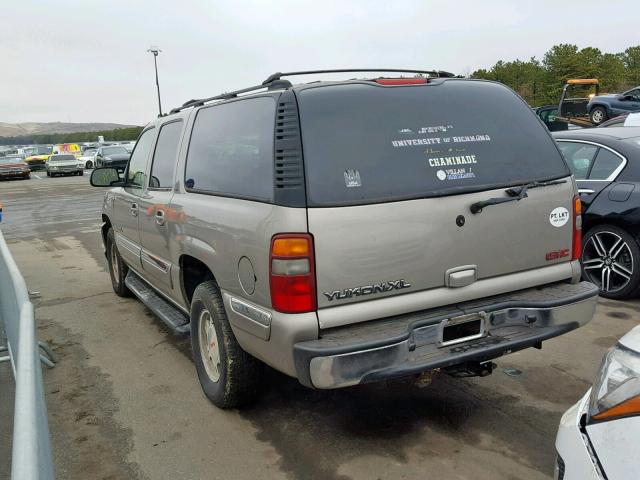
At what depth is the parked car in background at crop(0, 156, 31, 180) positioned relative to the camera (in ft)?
104

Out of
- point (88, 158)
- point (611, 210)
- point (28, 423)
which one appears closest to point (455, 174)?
point (28, 423)

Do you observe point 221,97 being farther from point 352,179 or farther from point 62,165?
point 62,165

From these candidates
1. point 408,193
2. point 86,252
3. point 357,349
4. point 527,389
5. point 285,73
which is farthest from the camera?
point 86,252

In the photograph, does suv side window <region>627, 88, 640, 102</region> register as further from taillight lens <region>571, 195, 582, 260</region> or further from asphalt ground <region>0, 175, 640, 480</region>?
taillight lens <region>571, 195, 582, 260</region>

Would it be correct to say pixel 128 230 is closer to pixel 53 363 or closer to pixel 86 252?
pixel 53 363

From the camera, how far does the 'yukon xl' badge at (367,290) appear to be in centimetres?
271

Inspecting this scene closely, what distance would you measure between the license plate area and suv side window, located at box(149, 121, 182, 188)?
233 centimetres

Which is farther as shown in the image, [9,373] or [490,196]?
[9,373]

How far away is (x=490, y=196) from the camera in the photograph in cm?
301

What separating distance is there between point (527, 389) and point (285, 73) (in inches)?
99.8

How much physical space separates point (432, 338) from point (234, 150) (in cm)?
159

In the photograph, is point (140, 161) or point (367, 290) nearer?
point (367, 290)

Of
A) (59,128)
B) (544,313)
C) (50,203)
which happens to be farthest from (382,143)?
(59,128)

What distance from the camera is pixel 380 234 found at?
8.99 ft
